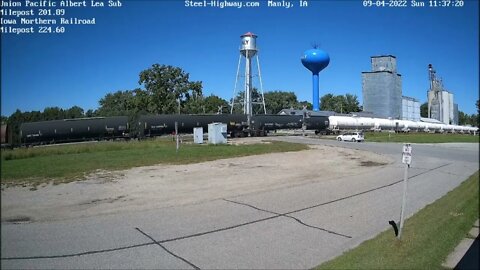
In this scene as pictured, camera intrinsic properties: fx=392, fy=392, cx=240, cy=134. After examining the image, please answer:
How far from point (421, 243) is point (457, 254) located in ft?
1.86

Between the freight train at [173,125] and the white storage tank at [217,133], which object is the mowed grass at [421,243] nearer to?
the freight train at [173,125]

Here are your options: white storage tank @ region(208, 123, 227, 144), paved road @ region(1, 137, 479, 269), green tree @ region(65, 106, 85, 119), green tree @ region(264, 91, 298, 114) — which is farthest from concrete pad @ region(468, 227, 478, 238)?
green tree @ region(264, 91, 298, 114)

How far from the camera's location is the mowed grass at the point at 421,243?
6.00 meters

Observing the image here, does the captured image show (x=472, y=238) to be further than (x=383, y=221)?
No

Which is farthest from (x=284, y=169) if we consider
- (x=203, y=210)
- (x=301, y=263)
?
(x=301, y=263)

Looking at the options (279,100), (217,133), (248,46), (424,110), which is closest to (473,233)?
(424,110)

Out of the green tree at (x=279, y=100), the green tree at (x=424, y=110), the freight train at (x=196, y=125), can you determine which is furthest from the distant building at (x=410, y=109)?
the green tree at (x=279, y=100)

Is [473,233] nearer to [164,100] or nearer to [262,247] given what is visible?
[262,247]

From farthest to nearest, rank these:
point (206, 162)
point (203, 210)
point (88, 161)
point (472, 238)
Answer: point (206, 162) < point (88, 161) < point (203, 210) < point (472, 238)

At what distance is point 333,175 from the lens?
17734 mm

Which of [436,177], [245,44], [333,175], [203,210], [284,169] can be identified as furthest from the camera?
[245,44]

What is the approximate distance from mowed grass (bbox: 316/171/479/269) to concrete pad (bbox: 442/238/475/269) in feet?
0.21

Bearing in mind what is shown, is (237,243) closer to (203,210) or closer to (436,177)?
(203,210)

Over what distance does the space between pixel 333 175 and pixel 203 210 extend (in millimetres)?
8995
